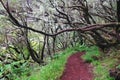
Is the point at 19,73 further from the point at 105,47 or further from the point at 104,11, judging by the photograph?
the point at 104,11

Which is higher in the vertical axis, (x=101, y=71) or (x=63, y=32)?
(x=63, y=32)

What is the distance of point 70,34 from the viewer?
38500 mm

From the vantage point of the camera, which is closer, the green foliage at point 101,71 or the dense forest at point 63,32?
the green foliage at point 101,71

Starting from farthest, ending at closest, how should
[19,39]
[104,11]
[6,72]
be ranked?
[19,39] → [104,11] → [6,72]

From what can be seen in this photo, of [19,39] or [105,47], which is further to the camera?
[19,39]

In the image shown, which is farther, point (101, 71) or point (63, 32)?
point (101, 71)

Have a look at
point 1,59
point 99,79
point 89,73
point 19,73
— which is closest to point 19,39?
point 1,59

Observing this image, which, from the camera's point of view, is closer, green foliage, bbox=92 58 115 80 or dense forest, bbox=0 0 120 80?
green foliage, bbox=92 58 115 80

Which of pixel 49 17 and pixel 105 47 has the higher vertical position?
pixel 49 17

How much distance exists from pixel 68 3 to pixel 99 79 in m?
7.77

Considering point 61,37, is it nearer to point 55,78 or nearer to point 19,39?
point 19,39

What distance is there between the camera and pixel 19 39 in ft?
83.7

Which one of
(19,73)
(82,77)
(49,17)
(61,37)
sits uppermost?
(49,17)

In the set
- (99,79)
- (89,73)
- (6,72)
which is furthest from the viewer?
(6,72)
